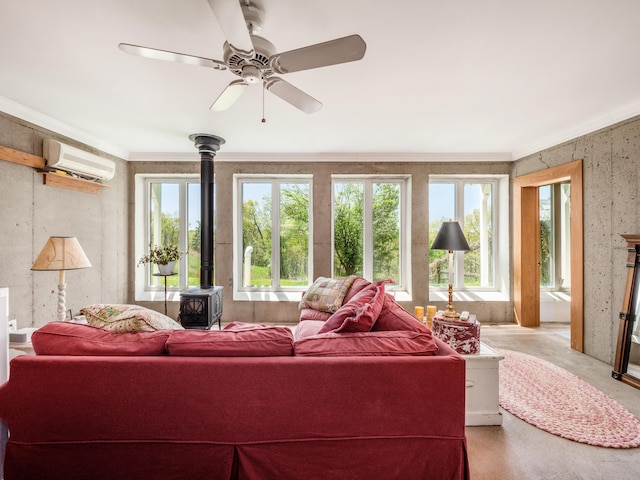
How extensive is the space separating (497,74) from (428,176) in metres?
2.28

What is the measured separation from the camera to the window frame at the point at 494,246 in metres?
4.50

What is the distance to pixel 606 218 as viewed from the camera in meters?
3.05

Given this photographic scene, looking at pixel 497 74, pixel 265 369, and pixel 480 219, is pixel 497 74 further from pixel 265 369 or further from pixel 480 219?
pixel 480 219

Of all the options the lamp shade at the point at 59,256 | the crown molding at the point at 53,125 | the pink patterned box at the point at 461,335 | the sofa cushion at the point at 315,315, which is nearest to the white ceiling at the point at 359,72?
the crown molding at the point at 53,125

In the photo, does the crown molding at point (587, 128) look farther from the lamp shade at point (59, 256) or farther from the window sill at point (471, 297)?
the lamp shade at point (59, 256)

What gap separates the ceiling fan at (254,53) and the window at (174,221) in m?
3.33

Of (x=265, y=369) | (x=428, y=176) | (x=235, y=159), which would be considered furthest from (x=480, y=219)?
(x=265, y=369)

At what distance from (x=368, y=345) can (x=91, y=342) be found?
133 cm

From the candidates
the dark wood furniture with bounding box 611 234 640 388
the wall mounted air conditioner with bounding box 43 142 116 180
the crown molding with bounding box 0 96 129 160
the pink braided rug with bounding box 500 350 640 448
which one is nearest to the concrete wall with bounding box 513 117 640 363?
the dark wood furniture with bounding box 611 234 640 388

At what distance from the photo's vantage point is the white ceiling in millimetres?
1622

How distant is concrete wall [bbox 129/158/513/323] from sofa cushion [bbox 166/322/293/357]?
299 centimetres

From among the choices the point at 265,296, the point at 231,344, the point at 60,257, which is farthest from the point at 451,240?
the point at 60,257

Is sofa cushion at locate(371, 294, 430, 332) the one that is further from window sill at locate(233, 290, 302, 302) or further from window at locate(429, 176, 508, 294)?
window at locate(429, 176, 508, 294)

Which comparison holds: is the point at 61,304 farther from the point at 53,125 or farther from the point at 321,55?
the point at 321,55
